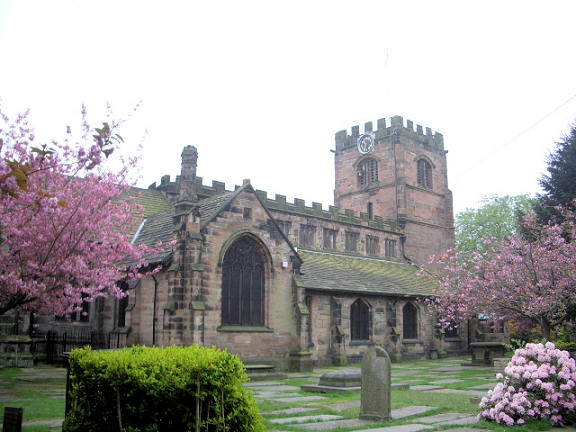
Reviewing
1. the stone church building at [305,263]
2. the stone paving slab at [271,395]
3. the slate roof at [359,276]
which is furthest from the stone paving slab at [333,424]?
the slate roof at [359,276]

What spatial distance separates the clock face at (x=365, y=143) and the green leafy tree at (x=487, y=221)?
60.7 feet

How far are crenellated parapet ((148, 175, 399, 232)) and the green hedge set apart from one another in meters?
22.1

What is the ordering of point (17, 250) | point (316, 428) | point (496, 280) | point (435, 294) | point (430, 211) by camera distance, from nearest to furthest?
point (316, 428)
point (17, 250)
point (496, 280)
point (435, 294)
point (430, 211)

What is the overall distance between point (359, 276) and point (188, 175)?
45.4 feet

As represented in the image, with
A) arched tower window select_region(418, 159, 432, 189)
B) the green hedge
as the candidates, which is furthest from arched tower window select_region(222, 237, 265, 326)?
arched tower window select_region(418, 159, 432, 189)

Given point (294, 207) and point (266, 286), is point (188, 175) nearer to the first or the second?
point (266, 286)

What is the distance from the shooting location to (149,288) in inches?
867

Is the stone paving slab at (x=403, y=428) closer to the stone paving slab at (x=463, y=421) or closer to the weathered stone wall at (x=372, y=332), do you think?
the stone paving slab at (x=463, y=421)

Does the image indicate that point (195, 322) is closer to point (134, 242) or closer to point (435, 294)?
point (134, 242)

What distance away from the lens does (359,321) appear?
31188 millimetres

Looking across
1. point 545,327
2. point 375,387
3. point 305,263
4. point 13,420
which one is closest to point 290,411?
point 375,387

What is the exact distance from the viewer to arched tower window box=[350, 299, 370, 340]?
30.8m

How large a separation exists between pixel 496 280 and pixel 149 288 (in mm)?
13746

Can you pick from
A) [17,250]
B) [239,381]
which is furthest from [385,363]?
[17,250]
